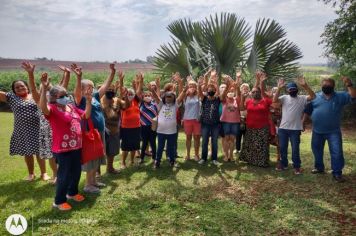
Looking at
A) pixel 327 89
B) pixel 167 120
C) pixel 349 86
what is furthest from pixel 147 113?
pixel 349 86

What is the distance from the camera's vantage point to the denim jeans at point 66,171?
15.0 feet

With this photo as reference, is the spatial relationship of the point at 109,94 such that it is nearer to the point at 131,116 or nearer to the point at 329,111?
the point at 131,116

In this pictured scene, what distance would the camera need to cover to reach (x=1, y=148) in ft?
30.5

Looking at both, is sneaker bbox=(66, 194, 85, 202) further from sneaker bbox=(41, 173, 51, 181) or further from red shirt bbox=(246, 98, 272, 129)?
red shirt bbox=(246, 98, 272, 129)

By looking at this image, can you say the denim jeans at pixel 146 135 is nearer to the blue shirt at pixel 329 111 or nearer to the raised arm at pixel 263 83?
the raised arm at pixel 263 83

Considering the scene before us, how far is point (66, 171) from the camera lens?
4.61 m

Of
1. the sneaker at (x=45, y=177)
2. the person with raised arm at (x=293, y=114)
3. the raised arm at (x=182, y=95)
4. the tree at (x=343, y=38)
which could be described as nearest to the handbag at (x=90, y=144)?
the sneaker at (x=45, y=177)

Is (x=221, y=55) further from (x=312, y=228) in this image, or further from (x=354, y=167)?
(x=312, y=228)

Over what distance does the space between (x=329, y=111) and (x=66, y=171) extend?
4354 mm

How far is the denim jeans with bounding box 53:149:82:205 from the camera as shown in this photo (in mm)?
4582

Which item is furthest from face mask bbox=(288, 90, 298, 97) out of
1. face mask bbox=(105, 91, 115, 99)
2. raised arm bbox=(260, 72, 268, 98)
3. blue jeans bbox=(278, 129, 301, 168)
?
face mask bbox=(105, 91, 115, 99)

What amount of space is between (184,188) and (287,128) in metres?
2.25

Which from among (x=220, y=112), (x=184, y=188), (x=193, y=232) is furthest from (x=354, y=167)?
(x=193, y=232)

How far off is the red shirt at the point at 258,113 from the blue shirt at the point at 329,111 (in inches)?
37.9
